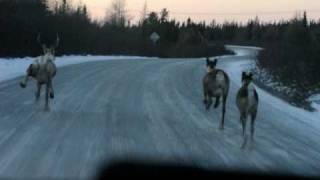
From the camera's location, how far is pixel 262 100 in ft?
72.7

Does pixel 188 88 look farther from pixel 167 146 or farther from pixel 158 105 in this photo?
pixel 167 146

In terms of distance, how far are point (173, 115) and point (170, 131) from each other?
2.70 m

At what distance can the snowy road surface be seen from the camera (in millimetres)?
9812

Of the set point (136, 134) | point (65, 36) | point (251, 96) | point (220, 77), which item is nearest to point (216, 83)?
point (220, 77)

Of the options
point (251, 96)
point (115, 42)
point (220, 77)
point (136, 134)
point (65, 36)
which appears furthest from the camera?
point (115, 42)

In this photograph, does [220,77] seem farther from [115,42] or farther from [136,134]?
[115,42]

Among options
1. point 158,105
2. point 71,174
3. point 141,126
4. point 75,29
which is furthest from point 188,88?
point 75,29

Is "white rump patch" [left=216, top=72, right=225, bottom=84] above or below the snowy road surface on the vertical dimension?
above

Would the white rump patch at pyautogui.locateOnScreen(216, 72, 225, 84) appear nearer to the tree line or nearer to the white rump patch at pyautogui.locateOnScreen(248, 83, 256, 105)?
the white rump patch at pyautogui.locateOnScreen(248, 83, 256, 105)

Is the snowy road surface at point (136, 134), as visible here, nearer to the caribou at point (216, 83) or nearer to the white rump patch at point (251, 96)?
the caribou at point (216, 83)

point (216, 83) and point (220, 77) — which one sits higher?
point (220, 77)

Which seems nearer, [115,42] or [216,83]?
[216,83]

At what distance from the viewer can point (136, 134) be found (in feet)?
41.4

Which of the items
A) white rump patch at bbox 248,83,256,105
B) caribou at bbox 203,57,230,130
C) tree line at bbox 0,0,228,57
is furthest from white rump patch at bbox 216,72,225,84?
tree line at bbox 0,0,228,57
